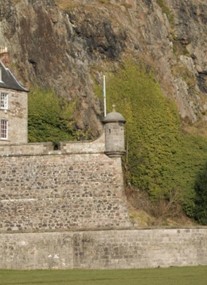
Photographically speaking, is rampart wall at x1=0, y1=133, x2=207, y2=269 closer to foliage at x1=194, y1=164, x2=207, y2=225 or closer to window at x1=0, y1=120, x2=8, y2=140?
window at x1=0, y1=120, x2=8, y2=140

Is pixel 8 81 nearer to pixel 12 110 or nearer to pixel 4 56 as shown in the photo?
pixel 12 110

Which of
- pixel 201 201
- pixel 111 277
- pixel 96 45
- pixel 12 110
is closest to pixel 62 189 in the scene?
pixel 12 110

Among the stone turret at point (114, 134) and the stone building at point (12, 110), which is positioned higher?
the stone building at point (12, 110)

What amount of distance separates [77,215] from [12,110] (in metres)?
11.5

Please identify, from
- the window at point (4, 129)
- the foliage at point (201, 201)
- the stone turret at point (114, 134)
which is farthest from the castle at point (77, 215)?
the foliage at point (201, 201)

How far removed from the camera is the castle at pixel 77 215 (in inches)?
1859

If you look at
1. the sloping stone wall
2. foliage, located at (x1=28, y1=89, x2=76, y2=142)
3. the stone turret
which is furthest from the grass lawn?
foliage, located at (x1=28, y1=89, x2=76, y2=142)

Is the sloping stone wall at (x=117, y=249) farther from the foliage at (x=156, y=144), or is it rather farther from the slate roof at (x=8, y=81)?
the foliage at (x=156, y=144)

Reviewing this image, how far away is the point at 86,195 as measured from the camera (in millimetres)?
49469

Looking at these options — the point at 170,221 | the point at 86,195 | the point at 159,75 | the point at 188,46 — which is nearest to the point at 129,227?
the point at 86,195

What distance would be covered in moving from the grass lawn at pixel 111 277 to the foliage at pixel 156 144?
736 inches

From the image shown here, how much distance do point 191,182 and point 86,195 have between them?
15326mm

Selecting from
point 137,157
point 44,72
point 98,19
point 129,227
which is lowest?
point 129,227

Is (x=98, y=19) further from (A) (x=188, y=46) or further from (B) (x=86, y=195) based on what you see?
(B) (x=86, y=195)
